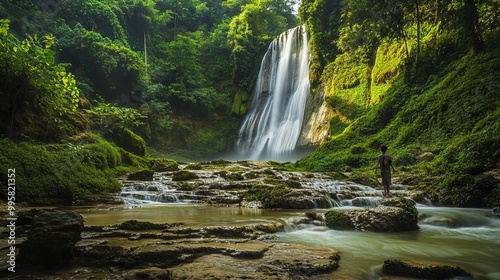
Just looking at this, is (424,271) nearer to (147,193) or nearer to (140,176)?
(147,193)

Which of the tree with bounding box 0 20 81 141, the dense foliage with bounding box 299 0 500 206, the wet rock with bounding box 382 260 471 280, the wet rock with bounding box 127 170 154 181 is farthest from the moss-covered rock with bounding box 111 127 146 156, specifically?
the wet rock with bounding box 382 260 471 280

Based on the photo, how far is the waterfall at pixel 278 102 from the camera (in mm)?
27172

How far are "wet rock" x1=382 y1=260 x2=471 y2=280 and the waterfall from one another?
2211cm

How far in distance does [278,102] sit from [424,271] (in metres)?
27.1

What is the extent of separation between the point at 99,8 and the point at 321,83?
2151cm

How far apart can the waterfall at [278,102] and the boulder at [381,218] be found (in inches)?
757

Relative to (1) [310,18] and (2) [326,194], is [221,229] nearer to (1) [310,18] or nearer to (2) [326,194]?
(2) [326,194]

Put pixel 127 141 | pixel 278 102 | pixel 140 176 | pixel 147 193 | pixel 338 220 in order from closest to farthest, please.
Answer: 1. pixel 338 220
2. pixel 147 193
3. pixel 140 176
4. pixel 127 141
5. pixel 278 102

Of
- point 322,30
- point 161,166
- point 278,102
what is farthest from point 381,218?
point 278,102

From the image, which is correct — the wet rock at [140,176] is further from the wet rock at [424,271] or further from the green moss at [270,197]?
the wet rock at [424,271]

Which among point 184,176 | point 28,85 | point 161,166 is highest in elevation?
point 28,85

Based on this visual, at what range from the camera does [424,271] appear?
3.21 m

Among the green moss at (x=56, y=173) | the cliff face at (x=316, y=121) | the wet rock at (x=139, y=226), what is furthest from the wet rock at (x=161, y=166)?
the cliff face at (x=316, y=121)

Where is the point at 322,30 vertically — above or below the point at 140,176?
above
